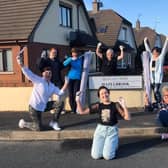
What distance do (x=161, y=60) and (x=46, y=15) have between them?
12.6 meters

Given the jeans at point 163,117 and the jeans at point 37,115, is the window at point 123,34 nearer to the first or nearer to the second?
the jeans at point 37,115

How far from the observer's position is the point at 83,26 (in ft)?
89.8

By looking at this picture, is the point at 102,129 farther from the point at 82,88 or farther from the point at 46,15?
the point at 46,15

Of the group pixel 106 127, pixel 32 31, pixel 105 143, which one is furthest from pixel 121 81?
pixel 32 31

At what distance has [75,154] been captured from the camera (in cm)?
696

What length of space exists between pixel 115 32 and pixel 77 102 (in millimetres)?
32166

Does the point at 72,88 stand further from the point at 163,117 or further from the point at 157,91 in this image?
the point at 163,117

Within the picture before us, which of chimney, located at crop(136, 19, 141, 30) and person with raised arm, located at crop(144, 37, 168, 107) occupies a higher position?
chimney, located at crop(136, 19, 141, 30)

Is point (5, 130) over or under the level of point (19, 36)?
under

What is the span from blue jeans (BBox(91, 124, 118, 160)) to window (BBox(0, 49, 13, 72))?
1425 cm

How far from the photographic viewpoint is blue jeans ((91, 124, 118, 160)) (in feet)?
21.6

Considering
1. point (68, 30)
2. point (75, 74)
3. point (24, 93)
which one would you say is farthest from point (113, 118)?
point (68, 30)

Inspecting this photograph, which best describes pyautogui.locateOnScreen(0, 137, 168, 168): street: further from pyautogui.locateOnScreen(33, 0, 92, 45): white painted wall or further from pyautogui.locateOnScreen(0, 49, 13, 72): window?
pyautogui.locateOnScreen(33, 0, 92, 45): white painted wall

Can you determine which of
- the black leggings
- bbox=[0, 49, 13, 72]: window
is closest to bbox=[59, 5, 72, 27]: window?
bbox=[0, 49, 13, 72]: window
